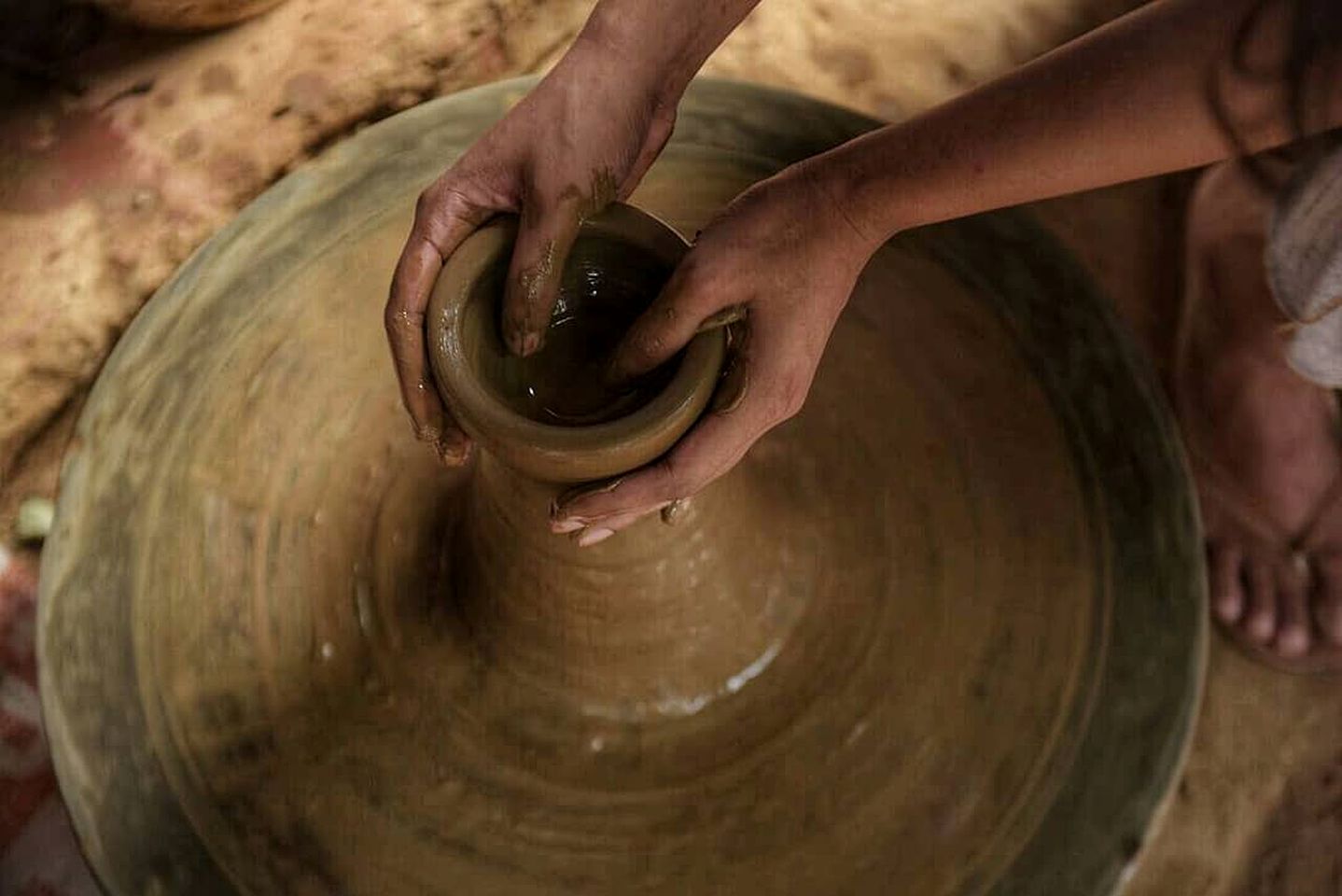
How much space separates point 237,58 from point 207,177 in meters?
0.24

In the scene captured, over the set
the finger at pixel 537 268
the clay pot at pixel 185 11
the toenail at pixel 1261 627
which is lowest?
the toenail at pixel 1261 627

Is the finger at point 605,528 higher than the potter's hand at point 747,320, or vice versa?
the potter's hand at point 747,320

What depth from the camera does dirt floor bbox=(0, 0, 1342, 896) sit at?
1.66 m

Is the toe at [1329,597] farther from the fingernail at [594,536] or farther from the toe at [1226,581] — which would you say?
the fingernail at [594,536]

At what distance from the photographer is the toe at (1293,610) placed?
1713 millimetres

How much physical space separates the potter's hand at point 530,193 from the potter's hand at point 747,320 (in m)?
0.10

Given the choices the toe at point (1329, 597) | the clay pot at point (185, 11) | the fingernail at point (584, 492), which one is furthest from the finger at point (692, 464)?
the clay pot at point (185, 11)

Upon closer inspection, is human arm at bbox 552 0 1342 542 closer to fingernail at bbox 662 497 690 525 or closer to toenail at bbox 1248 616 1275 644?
fingernail at bbox 662 497 690 525

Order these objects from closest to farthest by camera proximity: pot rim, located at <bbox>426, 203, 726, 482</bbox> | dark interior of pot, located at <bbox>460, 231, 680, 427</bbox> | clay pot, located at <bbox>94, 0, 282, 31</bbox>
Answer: pot rim, located at <bbox>426, 203, 726, 482</bbox>
dark interior of pot, located at <bbox>460, 231, 680, 427</bbox>
clay pot, located at <bbox>94, 0, 282, 31</bbox>

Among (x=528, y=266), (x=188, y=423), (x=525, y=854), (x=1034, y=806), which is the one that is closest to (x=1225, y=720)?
(x=1034, y=806)

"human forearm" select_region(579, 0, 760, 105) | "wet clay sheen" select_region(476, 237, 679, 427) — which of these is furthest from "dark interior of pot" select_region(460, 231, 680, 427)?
"human forearm" select_region(579, 0, 760, 105)

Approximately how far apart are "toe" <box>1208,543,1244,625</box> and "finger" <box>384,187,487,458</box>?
1.22 metres

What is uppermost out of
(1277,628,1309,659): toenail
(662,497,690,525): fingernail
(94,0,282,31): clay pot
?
(94,0,282,31): clay pot

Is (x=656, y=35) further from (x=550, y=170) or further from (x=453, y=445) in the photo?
(x=453, y=445)
